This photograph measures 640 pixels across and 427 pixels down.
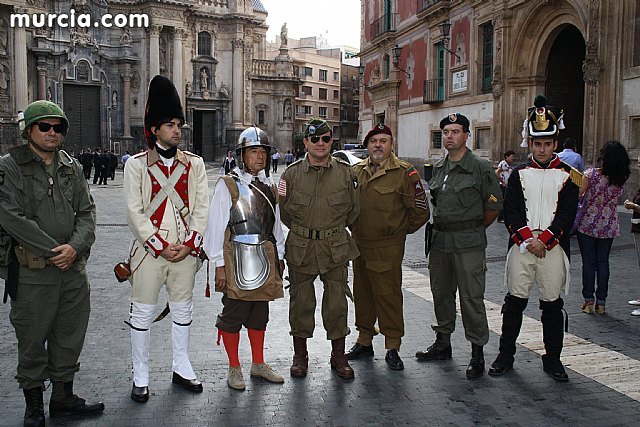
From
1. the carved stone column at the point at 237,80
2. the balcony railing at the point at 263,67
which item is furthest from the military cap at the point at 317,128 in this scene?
the balcony railing at the point at 263,67

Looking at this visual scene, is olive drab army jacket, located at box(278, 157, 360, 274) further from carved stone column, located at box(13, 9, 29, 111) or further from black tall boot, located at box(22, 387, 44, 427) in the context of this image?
carved stone column, located at box(13, 9, 29, 111)

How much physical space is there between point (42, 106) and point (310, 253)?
2.33 m

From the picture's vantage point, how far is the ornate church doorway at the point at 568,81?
20.7 meters

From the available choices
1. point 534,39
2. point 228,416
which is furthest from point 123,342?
point 534,39

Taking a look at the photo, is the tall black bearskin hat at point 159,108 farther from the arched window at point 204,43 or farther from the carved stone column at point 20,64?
the arched window at point 204,43

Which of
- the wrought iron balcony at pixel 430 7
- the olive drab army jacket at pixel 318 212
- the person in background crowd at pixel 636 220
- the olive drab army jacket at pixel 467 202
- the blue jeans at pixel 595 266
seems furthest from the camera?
the wrought iron balcony at pixel 430 7

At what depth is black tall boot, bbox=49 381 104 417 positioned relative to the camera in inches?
182

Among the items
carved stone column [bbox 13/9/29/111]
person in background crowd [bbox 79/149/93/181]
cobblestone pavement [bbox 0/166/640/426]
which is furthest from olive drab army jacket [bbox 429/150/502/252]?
carved stone column [bbox 13/9/29/111]

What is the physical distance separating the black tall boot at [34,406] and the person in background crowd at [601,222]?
5.81m

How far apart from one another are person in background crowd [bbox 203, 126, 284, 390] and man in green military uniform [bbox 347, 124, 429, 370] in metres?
0.85

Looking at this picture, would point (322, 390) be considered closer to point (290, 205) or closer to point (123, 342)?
point (290, 205)

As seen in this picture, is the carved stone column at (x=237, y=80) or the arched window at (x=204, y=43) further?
the carved stone column at (x=237, y=80)

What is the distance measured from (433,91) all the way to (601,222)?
20035 millimetres

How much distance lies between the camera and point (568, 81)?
20984 mm
